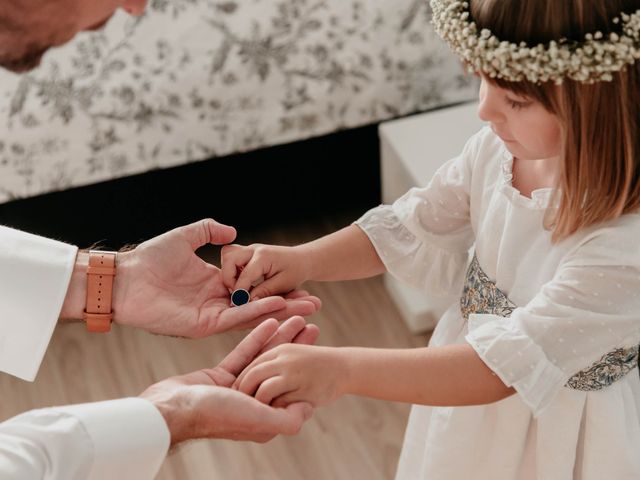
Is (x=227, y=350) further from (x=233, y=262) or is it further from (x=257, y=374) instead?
(x=257, y=374)

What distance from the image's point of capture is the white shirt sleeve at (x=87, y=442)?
106cm

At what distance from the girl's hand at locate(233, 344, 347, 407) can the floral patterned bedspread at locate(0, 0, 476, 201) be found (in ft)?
3.40

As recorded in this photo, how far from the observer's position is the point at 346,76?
2217mm

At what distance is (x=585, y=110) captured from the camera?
1.12 m

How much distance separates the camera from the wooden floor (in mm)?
1986

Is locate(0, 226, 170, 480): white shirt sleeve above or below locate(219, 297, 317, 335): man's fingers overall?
above

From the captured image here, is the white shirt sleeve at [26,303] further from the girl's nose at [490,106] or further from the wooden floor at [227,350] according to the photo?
the girl's nose at [490,106]

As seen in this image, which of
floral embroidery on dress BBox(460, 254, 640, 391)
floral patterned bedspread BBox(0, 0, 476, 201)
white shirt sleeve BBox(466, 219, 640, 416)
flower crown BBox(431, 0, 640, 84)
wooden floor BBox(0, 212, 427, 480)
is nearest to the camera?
flower crown BBox(431, 0, 640, 84)

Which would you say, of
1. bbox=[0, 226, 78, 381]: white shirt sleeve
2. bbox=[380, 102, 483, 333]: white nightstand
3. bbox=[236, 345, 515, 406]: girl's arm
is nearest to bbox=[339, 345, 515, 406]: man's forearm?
bbox=[236, 345, 515, 406]: girl's arm

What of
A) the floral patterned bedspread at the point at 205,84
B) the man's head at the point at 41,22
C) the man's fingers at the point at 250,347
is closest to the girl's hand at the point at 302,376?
the man's fingers at the point at 250,347

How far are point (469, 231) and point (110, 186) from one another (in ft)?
3.78

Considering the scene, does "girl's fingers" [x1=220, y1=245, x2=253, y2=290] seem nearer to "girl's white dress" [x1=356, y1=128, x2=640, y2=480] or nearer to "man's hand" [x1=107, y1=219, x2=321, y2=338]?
"man's hand" [x1=107, y1=219, x2=321, y2=338]

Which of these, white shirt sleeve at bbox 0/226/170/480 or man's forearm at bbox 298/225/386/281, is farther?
man's forearm at bbox 298/225/386/281

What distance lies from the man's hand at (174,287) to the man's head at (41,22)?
0.78 meters
